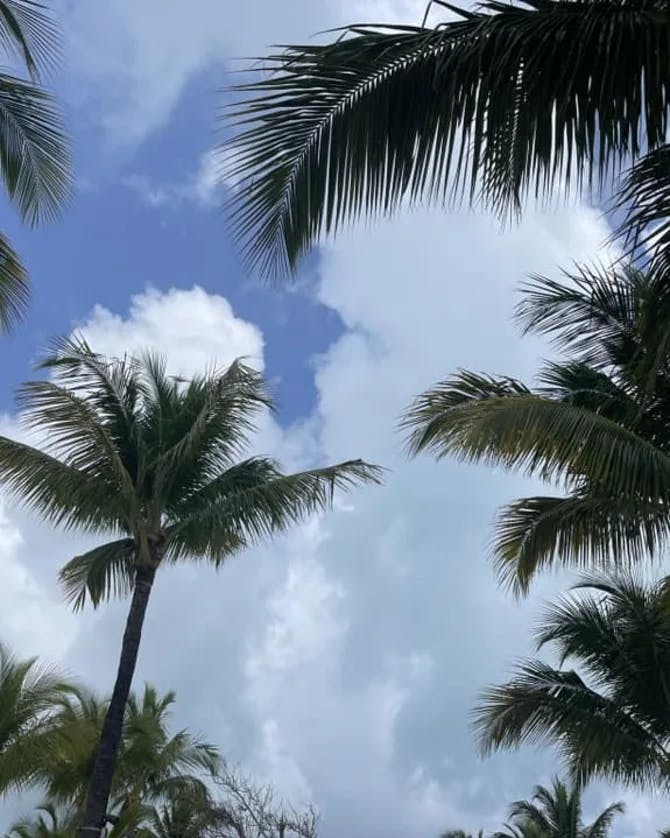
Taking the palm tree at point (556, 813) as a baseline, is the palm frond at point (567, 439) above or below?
below

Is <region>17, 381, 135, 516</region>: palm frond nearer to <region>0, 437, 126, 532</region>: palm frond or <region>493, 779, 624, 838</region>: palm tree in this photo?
<region>0, 437, 126, 532</region>: palm frond

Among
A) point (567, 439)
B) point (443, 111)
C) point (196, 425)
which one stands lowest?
point (443, 111)

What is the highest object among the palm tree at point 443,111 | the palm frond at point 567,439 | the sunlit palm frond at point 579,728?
the sunlit palm frond at point 579,728

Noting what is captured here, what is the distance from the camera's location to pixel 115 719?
17.3 metres

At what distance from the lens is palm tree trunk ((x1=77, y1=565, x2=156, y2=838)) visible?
16422mm

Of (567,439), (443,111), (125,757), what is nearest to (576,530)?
(567,439)

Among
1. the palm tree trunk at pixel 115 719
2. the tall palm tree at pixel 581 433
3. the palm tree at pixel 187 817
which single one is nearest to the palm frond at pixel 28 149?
the tall palm tree at pixel 581 433

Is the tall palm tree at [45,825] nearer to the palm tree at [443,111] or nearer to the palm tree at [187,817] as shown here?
the palm tree at [187,817]

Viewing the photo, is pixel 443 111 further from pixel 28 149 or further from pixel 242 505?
pixel 242 505

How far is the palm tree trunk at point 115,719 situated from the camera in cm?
1642

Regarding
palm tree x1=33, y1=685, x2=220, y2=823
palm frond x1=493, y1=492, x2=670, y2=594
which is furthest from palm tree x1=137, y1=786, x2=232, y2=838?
palm frond x1=493, y1=492, x2=670, y2=594

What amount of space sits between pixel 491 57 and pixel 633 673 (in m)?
15.5

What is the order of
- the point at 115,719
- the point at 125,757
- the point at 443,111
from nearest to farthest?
the point at 443,111, the point at 115,719, the point at 125,757

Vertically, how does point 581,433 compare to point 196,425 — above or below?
below
